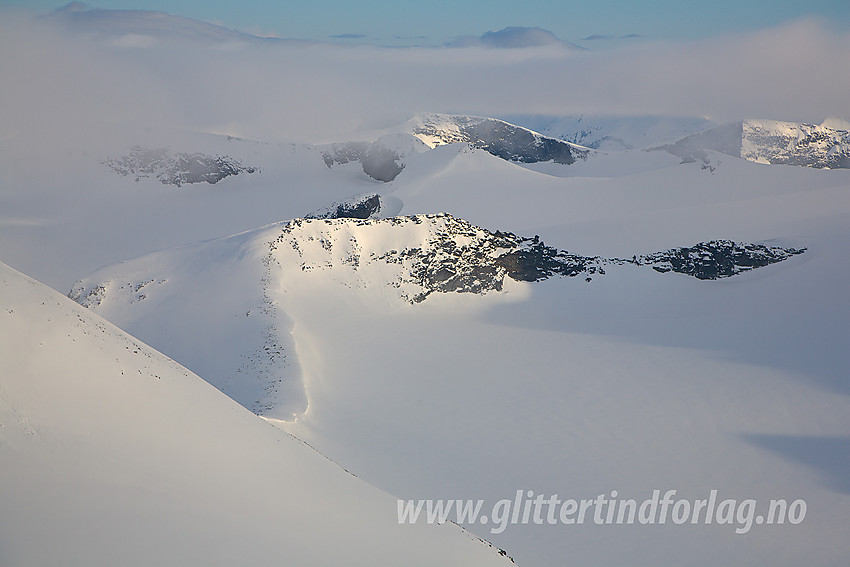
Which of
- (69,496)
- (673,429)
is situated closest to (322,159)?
(673,429)

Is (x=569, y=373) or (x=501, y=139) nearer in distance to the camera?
(x=569, y=373)

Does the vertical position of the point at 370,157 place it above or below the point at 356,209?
below

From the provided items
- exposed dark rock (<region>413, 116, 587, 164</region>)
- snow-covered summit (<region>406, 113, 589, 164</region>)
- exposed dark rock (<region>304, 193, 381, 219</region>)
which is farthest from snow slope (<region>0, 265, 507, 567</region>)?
exposed dark rock (<region>413, 116, 587, 164</region>)

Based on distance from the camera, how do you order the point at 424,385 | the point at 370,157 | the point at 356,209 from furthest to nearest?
the point at 370,157 < the point at 356,209 < the point at 424,385

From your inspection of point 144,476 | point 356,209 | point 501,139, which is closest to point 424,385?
point 144,476

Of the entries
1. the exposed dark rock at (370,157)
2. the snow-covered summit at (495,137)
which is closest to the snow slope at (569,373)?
the exposed dark rock at (370,157)

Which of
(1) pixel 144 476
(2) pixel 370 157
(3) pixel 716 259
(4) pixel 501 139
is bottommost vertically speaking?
(4) pixel 501 139

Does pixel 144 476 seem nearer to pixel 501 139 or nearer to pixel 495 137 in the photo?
pixel 501 139
